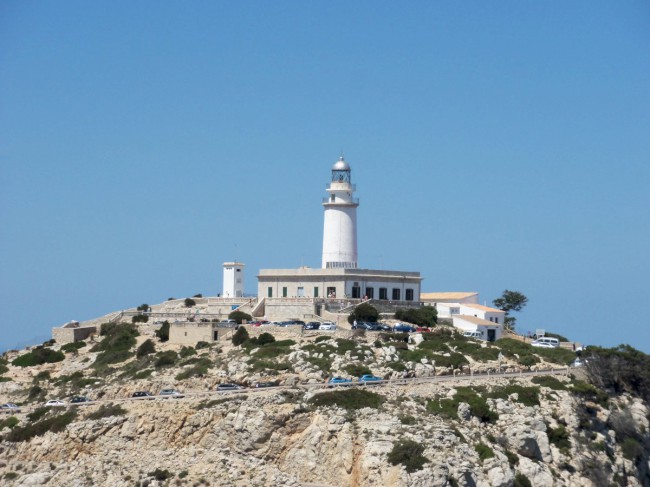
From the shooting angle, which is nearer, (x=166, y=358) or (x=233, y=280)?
(x=166, y=358)

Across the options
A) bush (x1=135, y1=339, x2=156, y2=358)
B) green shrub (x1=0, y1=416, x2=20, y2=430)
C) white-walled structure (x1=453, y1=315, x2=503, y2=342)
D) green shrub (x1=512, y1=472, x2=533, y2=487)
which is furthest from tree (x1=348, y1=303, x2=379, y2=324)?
green shrub (x1=0, y1=416, x2=20, y2=430)

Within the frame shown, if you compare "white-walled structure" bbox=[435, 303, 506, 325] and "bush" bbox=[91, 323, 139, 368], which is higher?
"white-walled structure" bbox=[435, 303, 506, 325]

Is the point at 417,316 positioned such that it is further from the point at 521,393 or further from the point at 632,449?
the point at 632,449

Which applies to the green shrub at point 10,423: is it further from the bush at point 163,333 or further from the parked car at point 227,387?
the bush at point 163,333

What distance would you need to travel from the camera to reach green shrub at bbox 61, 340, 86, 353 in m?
67.4

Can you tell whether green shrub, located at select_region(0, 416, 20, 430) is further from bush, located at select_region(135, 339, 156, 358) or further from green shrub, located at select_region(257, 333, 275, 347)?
green shrub, located at select_region(257, 333, 275, 347)

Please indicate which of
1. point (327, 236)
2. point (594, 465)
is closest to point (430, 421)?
point (594, 465)

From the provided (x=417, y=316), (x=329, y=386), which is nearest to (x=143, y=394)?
(x=329, y=386)

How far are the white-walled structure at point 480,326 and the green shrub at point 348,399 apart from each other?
17814 millimetres

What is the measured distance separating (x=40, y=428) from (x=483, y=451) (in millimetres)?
19849

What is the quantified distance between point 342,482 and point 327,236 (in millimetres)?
28001

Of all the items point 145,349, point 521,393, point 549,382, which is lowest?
point 521,393

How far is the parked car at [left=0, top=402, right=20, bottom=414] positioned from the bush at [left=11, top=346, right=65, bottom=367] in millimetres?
8304

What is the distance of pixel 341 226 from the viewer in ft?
234
